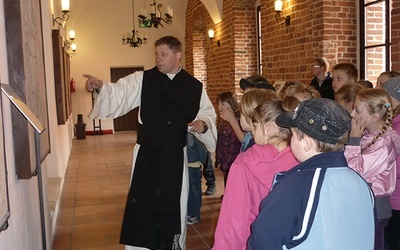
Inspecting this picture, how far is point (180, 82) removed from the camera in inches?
142

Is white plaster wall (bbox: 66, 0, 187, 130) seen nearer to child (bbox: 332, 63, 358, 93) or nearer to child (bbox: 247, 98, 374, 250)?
child (bbox: 332, 63, 358, 93)

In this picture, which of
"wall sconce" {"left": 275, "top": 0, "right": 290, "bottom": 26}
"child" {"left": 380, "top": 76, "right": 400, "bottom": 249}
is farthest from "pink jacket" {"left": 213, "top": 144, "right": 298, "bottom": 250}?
"wall sconce" {"left": 275, "top": 0, "right": 290, "bottom": 26}

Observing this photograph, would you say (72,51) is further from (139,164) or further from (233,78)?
(139,164)

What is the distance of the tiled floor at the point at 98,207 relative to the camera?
4164 mm

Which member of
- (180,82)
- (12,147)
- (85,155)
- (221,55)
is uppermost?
(221,55)

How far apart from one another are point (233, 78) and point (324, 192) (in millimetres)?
7792

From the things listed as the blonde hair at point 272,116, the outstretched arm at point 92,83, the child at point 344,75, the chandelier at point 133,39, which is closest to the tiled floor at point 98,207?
the outstretched arm at point 92,83

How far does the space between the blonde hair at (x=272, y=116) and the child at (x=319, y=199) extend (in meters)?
0.49

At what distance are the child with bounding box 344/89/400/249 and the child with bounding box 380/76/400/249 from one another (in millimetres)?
180

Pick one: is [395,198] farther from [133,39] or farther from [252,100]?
[133,39]

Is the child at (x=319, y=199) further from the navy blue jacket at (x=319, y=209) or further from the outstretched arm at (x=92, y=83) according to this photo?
the outstretched arm at (x=92, y=83)

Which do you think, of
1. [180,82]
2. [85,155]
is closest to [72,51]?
[85,155]

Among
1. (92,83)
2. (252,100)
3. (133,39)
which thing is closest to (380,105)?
(252,100)

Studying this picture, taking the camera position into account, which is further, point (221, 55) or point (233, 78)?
point (221, 55)
